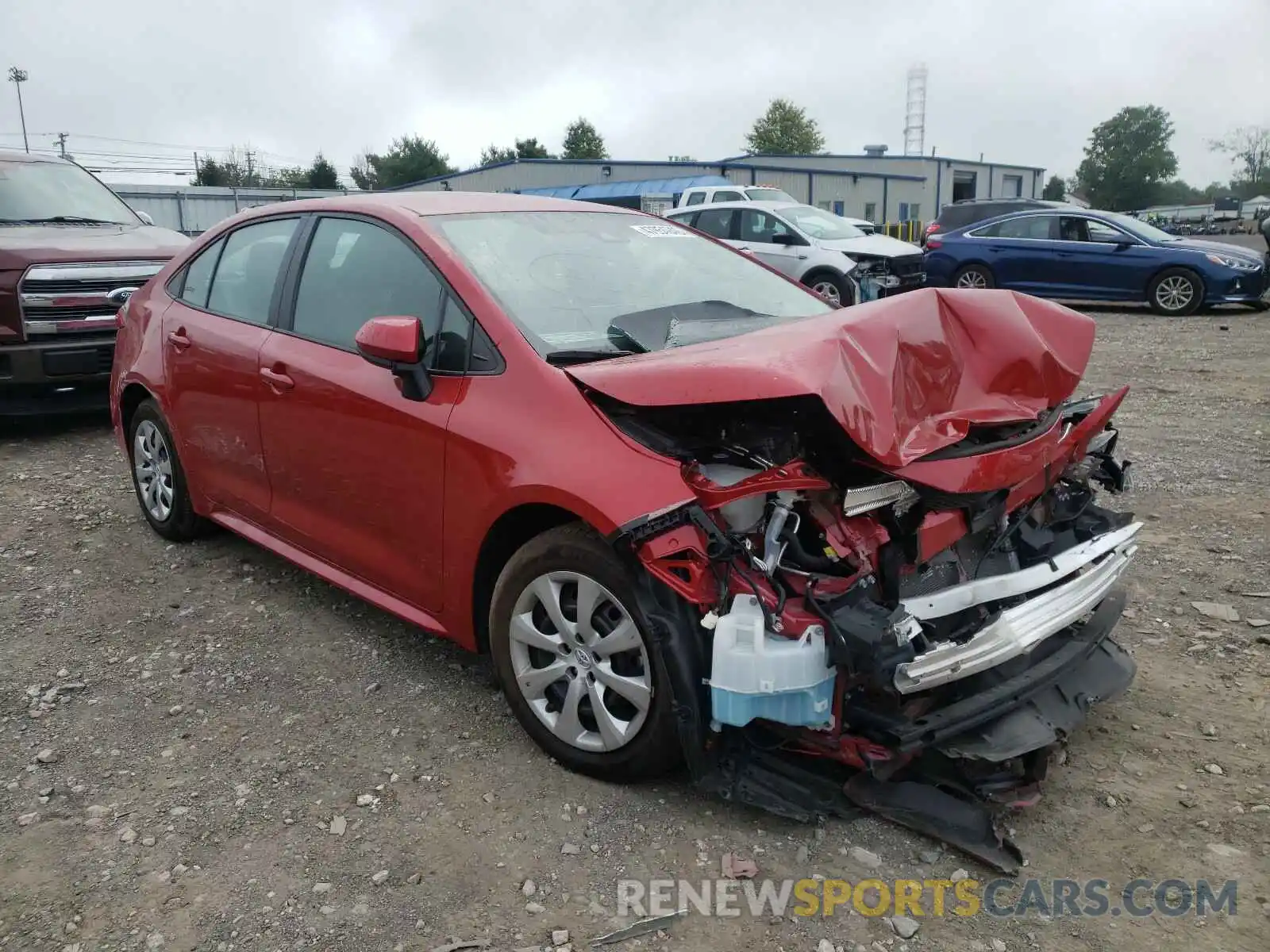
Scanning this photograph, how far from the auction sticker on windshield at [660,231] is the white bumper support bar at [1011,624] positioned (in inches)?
80.0

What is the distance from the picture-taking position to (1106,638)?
10.5ft

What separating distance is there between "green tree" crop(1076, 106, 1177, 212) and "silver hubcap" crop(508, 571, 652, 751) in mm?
97952

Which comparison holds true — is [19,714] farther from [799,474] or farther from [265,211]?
[799,474]

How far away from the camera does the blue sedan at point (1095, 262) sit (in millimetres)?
13094

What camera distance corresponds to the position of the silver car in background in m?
13.8

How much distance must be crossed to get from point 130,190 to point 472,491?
116ft

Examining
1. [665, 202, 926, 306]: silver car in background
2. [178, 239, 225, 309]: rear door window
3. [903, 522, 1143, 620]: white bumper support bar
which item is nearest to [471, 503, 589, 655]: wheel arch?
[903, 522, 1143, 620]: white bumper support bar

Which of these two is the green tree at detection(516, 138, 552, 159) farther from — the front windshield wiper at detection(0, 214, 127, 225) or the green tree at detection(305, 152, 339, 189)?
the front windshield wiper at detection(0, 214, 127, 225)

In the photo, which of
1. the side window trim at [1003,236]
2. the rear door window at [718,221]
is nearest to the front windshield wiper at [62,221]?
the rear door window at [718,221]

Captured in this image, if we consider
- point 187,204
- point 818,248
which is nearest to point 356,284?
point 818,248

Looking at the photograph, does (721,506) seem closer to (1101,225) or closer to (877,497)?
(877,497)

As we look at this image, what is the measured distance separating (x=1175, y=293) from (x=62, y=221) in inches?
512

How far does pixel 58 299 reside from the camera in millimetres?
A: 7023

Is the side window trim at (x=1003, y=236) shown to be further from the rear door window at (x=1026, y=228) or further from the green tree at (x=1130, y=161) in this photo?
the green tree at (x=1130, y=161)
